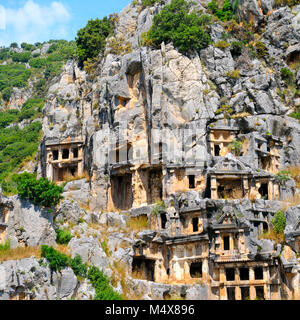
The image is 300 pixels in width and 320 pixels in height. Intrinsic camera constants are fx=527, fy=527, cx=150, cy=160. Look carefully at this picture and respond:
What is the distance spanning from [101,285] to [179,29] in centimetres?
2895

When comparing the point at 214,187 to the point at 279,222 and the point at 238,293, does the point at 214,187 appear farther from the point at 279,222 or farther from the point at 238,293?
the point at 238,293

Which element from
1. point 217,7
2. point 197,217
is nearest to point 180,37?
point 217,7

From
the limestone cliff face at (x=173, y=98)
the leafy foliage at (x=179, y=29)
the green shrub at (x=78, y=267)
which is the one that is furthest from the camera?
the leafy foliage at (x=179, y=29)

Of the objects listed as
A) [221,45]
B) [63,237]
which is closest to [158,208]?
[63,237]

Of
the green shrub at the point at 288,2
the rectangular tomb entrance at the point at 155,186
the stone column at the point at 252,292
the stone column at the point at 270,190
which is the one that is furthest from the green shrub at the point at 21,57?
the stone column at the point at 252,292

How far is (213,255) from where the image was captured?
133 feet

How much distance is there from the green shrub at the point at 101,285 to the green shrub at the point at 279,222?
45.4 ft

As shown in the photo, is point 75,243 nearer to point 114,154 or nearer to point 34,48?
point 114,154

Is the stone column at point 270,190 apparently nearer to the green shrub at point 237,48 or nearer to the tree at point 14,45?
the green shrub at point 237,48

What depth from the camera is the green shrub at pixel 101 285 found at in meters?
35.7

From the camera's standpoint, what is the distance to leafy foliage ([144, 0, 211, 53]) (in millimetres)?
53719

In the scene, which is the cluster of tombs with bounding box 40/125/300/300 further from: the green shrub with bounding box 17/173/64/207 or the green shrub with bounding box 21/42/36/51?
the green shrub with bounding box 21/42/36/51

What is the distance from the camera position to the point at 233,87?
5350 cm

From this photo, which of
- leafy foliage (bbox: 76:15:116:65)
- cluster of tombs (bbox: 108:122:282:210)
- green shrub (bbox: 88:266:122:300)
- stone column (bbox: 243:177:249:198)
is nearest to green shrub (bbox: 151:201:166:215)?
cluster of tombs (bbox: 108:122:282:210)
